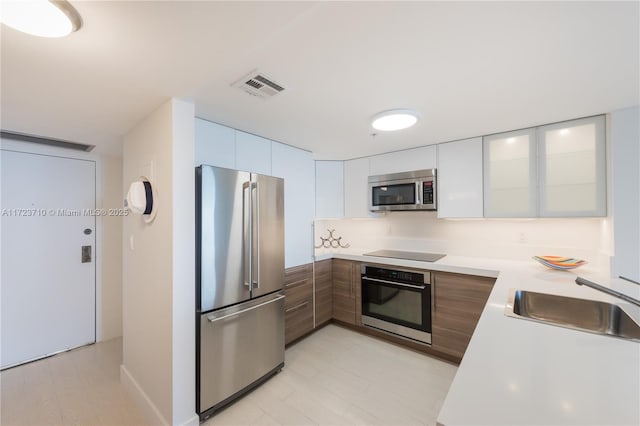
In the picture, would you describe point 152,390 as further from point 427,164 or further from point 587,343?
point 427,164

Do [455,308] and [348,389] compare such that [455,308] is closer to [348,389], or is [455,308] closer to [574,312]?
[574,312]

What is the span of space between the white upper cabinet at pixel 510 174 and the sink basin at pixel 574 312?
1.02 meters

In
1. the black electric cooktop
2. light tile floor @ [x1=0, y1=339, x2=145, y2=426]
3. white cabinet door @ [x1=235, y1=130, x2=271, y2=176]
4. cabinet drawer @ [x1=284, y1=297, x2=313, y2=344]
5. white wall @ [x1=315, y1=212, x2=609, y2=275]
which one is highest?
white cabinet door @ [x1=235, y1=130, x2=271, y2=176]

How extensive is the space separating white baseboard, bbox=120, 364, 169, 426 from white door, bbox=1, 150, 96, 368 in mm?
1153

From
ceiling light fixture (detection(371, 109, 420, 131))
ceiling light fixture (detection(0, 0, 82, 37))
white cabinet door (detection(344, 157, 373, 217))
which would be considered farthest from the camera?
white cabinet door (detection(344, 157, 373, 217))

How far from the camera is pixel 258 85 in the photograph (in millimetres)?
1460

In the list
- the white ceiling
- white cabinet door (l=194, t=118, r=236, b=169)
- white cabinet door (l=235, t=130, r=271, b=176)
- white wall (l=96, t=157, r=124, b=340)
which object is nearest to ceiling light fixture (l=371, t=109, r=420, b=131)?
the white ceiling

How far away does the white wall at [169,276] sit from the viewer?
1.57m

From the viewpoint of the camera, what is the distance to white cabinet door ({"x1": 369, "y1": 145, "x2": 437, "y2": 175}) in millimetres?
2760

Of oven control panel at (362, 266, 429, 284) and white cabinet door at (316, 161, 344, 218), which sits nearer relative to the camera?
oven control panel at (362, 266, 429, 284)

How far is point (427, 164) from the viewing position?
2770 mm

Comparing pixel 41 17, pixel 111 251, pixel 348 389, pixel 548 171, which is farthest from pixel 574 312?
pixel 111 251

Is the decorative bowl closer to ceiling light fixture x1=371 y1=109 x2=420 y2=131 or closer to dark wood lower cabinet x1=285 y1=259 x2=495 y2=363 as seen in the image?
dark wood lower cabinet x1=285 y1=259 x2=495 y2=363

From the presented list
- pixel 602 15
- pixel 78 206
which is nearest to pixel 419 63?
pixel 602 15
